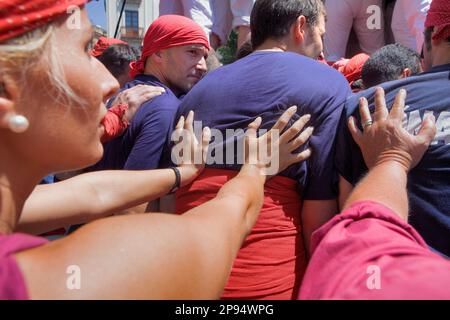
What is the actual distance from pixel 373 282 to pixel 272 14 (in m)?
1.52

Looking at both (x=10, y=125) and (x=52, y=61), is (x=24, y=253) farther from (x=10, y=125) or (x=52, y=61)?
(x=52, y=61)

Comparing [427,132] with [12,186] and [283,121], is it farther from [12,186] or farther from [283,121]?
[12,186]

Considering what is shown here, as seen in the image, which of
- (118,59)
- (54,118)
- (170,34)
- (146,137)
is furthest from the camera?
(118,59)

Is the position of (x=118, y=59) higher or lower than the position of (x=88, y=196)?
higher

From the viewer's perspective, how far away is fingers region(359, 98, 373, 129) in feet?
5.33

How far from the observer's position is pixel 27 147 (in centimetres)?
112

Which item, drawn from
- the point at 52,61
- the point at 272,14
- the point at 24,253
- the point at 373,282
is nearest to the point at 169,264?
the point at 24,253

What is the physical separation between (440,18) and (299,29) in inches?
25.3

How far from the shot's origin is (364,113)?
1652mm

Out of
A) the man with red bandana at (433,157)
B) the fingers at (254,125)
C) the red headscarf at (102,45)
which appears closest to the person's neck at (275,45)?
the fingers at (254,125)

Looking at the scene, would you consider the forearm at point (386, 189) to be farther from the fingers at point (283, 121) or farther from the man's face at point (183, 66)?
the man's face at point (183, 66)

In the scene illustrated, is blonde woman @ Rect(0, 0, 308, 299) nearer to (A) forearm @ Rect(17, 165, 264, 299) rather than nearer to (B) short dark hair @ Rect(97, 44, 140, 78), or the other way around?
(A) forearm @ Rect(17, 165, 264, 299)

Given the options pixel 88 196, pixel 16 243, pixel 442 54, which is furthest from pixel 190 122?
pixel 16 243

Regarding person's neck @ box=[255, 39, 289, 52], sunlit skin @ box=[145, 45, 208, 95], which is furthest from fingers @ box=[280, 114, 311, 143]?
sunlit skin @ box=[145, 45, 208, 95]
